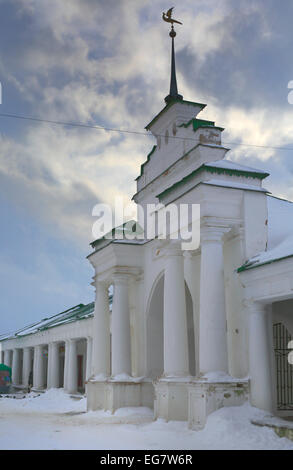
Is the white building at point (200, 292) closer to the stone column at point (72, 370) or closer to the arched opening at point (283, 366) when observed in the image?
the arched opening at point (283, 366)

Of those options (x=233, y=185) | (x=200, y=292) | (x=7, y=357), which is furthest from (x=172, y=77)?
(x=7, y=357)

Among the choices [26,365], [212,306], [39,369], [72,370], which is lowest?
[39,369]

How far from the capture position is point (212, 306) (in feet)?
42.7

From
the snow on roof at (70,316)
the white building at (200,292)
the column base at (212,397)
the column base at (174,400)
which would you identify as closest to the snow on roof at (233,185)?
the white building at (200,292)

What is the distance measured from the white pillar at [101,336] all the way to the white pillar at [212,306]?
7.83 meters

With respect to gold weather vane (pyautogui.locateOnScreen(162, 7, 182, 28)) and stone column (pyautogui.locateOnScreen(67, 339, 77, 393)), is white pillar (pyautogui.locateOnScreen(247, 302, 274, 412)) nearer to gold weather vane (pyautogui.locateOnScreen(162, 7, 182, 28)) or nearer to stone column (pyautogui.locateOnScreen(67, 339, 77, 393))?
gold weather vane (pyautogui.locateOnScreen(162, 7, 182, 28))

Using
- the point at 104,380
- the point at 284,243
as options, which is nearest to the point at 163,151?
the point at 284,243

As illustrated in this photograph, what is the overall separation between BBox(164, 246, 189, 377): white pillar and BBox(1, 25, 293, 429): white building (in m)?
0.03

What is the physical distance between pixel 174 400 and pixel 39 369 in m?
27.0

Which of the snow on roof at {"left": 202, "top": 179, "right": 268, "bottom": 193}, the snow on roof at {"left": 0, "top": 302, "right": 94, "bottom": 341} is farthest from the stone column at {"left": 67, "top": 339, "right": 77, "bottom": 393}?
the snow on roof at {"left": 202, "top": 179, "right": 268, "bottom": 193}

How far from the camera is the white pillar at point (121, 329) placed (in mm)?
18359

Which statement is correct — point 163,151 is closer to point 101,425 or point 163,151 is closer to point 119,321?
point 119,321

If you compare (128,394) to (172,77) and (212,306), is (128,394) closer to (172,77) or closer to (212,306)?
(212,306)
